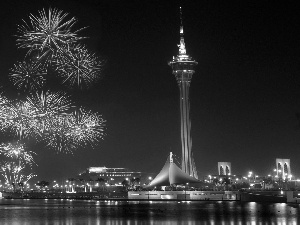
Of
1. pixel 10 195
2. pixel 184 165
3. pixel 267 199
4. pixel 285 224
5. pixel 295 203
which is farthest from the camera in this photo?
pixel 184 165

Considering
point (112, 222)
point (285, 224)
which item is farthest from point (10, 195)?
point (285, 224)

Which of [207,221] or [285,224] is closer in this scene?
[285,224]

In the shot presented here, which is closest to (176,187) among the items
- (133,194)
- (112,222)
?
(133,194)

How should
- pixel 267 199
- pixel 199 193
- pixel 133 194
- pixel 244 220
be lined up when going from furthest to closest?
pixel 133 194
pixel 199 193
pixel 267 199
pixel 244 220

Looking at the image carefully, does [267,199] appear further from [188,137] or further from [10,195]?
[188,137]

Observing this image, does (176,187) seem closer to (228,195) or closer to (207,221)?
(228,195)

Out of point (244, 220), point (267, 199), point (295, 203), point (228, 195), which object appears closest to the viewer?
point (244, 220)

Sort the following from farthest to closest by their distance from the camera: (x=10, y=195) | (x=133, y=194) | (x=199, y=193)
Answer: (x=10, y=195) < (x=133, y=194) < (x=199, y=193)

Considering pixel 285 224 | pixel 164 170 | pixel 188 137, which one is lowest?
pixel 285 224

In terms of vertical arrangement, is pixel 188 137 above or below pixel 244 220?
above
